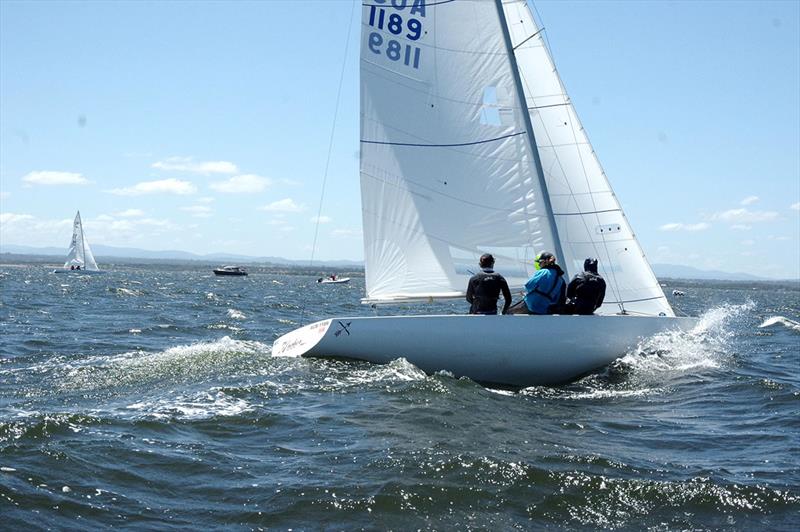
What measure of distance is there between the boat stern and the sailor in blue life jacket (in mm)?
2621

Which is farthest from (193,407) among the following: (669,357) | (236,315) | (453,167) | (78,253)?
(78,253)

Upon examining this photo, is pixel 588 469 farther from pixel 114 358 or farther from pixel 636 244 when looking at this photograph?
pixel 114 358

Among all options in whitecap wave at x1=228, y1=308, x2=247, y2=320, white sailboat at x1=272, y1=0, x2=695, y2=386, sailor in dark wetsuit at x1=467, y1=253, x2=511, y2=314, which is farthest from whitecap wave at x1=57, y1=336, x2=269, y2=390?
whitecap wave at x1=228, y1=308, x2=247, y2=320

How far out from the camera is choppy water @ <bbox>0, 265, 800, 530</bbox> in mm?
5164

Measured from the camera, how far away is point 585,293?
10.4 metres

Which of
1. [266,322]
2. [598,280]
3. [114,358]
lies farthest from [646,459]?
[266,322]

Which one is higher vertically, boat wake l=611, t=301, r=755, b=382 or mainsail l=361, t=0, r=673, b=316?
mainsail l=361, t=0, r=673, b=316

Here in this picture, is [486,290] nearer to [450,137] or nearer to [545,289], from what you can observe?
[545,289]

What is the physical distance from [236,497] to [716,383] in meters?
7.20

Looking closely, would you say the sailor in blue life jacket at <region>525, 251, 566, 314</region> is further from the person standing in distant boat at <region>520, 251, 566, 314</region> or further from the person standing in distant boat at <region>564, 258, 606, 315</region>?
the person standing in distant boat at <region>564, 258, 606, 315</region>

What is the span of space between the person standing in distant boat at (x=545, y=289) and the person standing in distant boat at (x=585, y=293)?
0.81 feet

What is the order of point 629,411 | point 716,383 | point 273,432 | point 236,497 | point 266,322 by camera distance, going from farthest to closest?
point 266,322
point 716,383
point 629,411
point 273,432
point 236,497

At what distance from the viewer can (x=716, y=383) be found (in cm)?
1028

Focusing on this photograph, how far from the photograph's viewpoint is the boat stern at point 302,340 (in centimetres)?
1018
